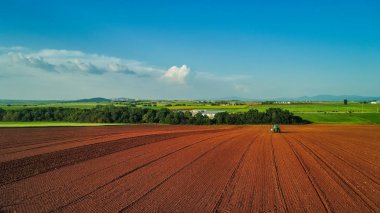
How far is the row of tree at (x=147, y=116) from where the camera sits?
241 ft

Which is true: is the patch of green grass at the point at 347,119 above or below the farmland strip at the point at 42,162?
below

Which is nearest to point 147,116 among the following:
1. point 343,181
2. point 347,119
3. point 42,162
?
point 347,119

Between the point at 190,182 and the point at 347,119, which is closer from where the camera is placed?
the point at 190,182

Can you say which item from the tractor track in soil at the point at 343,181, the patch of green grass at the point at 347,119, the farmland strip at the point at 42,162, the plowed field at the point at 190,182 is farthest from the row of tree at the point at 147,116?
the tractor track in soil at the point at 343,181

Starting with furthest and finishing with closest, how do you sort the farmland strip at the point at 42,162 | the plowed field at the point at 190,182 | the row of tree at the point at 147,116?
the row of tree at the point at 147,116, the farmland strip at the point at 42,162, the plowed field at the point at 190,182

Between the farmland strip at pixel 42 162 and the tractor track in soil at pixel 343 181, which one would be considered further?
the farmland strip at pixel 42 162

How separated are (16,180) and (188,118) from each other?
59931mm

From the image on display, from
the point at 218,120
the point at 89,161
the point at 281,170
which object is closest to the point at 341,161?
the point at 281,170

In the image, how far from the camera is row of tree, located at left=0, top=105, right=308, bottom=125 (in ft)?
241

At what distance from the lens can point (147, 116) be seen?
78000mm

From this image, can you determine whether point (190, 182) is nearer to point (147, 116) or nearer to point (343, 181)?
point (343, 181)

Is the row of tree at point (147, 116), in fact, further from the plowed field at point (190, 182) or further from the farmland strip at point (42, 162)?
the plowed field at point (190, 182)

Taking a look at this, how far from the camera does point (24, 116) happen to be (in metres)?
80.4

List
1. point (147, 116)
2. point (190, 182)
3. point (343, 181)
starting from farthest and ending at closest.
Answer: point (147, 116), point (343, 181), point (190, 182)
